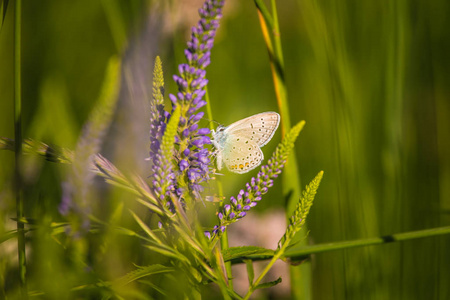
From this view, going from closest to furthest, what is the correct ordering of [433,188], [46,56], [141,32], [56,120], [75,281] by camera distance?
[75,281], [56,120], [141,32], [433,188], [46,56]

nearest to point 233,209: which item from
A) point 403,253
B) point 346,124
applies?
point 346,124

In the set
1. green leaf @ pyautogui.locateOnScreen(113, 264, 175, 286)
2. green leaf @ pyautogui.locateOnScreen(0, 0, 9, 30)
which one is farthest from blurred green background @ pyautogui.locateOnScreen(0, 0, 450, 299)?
green leaf @ pyautogui.locateOnScreen(0, 0, 9, 30)

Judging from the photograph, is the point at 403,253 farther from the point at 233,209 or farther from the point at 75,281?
the point at 75,281

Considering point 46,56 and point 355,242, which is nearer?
point 355,242

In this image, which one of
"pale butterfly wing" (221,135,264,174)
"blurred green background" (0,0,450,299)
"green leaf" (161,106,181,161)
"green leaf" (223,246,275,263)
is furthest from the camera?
"pale butterfly wing" (221,135,264,174)

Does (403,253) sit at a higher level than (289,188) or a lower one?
lower

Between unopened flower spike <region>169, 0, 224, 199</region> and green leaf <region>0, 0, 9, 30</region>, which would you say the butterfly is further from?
green leaf <region>0, 0, 9, 30</region>
